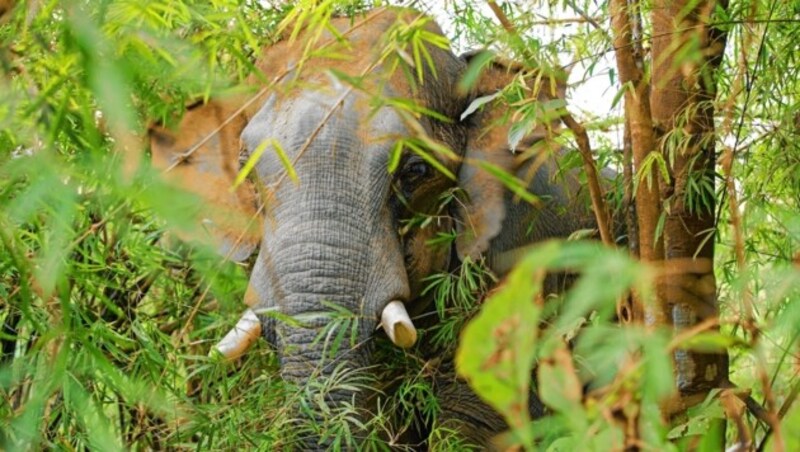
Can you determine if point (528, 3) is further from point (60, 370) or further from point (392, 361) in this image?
point (60, 370)

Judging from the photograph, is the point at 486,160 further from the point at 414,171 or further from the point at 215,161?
the point at 215,161

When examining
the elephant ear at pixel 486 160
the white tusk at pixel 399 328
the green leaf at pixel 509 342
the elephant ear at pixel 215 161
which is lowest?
the white tusk at pixel 399 328

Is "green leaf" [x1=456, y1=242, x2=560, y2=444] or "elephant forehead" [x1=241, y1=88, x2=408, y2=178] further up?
"green leaf" [x1=456, y1=242, x2=560, y2=444]

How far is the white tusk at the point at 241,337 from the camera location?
3.16m

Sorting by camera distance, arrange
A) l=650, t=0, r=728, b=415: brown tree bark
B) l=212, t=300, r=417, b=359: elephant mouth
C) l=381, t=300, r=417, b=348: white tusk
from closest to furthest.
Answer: l=650, t=0, r=728, b=415: brown tree bark → l=212, t=300, r=417, b=359: elephant mouth → l=381, t=300, r=417, b=348: white tusk

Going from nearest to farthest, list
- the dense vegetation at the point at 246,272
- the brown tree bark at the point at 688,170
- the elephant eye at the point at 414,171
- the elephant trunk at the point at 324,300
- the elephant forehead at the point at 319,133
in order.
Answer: the dense vegetation at the point at 246,272 → the brown tree bark at the point at 688,170 → the elephant trunk at the point at 324,300 → the elephant forehead at the point at 319,133 → the elephant eye at the point at 414,171

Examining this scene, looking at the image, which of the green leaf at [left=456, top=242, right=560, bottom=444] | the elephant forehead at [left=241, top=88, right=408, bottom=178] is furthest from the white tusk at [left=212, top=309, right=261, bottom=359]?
the green leaf at [left=456, top=242, right=560, bottom=444]

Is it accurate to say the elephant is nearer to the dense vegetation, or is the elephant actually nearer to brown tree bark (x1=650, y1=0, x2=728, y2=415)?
the dense vegetation

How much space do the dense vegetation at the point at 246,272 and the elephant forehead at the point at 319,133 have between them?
0.26 metres

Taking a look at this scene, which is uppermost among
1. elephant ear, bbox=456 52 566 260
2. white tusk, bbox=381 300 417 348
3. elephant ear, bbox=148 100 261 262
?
elephant ear, bbox=148 100 261 262

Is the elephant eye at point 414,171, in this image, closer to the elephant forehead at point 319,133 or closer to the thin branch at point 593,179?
the elephant forehead at point 319,133

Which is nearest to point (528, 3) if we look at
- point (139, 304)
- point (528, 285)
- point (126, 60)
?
point (139, 304)

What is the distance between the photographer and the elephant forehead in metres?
3.52

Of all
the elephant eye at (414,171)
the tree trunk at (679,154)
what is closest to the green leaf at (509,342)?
the tree trunk at (679,154)
